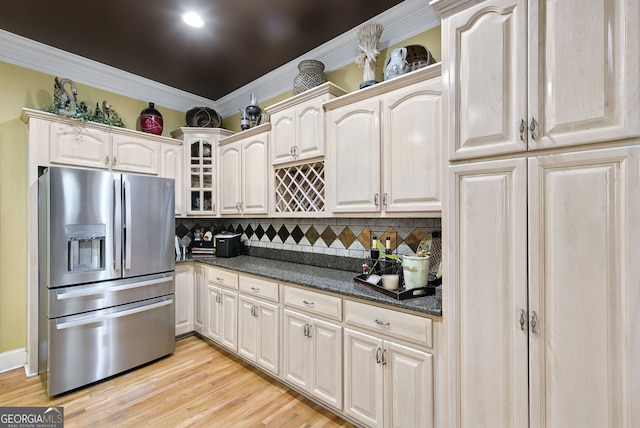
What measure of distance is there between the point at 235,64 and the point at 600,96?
290 cm

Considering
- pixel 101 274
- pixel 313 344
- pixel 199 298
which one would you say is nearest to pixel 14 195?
pixel 101 274

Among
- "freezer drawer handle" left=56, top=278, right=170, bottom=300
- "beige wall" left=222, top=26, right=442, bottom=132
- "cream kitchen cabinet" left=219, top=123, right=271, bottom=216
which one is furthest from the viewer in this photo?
"cream kitchen cabinet" left=219, top=123, right=271, bottom=216

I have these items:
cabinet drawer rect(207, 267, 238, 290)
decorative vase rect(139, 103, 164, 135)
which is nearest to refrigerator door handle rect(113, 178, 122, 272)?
cabinet drawer rect(207, 267, 238, 290)

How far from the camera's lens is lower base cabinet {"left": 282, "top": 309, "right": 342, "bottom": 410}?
1897 millimetres

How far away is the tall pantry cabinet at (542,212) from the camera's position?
1031 mm

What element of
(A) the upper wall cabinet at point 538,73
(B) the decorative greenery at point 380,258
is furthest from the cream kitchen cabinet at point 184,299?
(A) the upper wall cabinet at point 538,73

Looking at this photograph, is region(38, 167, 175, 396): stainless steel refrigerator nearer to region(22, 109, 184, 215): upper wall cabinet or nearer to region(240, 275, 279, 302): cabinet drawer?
region(22, 109, 184, 215): upper wall cabinet

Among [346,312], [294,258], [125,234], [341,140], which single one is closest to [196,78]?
[125,234]

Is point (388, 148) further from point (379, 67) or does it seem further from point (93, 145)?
point (93, 145)

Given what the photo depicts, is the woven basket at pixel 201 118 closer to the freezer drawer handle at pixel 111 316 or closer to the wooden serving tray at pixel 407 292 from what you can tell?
the freezer drawer handle at pixel 111 316

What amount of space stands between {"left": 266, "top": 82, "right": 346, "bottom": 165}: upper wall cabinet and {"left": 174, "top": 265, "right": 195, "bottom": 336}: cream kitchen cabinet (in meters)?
1.61

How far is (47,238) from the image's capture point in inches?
85.4

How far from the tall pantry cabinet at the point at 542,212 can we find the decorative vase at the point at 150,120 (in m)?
3.12

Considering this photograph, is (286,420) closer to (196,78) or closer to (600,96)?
(600,96)
